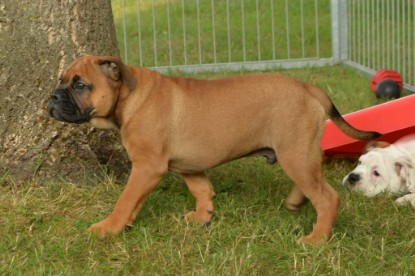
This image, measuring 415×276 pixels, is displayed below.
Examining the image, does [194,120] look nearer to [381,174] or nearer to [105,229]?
[105,229]

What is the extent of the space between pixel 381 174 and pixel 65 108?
2405 millimetres

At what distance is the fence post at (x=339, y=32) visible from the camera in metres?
10.5

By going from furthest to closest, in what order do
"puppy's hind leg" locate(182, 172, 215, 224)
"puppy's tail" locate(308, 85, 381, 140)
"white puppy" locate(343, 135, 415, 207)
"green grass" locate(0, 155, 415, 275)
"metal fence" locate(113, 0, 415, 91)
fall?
1. "metal fence" locate(113, 0, 415, 91)
2. "white puppy" locate(343, 135, 415, 207)
3. "puppy's hind leg" locate(182, 172, 215, 224)
4. "puppy's tail" locate(308, 85, 381, 140)
5. "green grass" locate(0, 155, 415, 275)

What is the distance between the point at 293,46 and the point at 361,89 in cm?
281

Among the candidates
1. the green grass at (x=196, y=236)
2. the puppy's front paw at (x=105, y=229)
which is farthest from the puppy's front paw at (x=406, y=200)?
the puppy's front paw at (x=105, y=229)

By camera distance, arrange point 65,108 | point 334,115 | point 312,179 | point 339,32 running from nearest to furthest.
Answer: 1. point 65,108
2. point 312,179
3. point 334,115
4. point 339,32

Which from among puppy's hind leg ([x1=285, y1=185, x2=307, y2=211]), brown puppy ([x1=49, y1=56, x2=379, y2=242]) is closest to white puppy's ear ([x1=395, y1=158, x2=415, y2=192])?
puppy's hind leg ([x1=285, y1=185, x2=307, y2=211])

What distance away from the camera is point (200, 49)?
413 inches

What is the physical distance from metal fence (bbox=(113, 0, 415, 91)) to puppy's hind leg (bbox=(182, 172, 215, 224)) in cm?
416

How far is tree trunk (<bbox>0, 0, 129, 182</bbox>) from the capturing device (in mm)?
5277

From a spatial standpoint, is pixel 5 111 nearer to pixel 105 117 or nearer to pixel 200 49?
pixel 105 117

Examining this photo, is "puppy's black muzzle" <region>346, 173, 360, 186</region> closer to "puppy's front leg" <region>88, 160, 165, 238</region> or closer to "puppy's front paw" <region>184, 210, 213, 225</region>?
"puppy's front paw" <region>184, 210, 213, 225</region>

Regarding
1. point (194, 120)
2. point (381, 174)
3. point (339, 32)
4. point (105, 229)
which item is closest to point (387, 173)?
point (381, 174)

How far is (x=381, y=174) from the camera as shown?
5.68 meters
